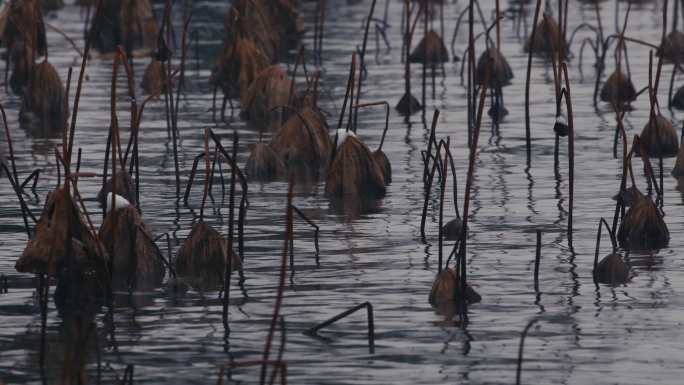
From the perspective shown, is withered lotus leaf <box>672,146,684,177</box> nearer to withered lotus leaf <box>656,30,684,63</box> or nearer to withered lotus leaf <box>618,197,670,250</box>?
withered lotus leaf <box>618,197,670,250</box>

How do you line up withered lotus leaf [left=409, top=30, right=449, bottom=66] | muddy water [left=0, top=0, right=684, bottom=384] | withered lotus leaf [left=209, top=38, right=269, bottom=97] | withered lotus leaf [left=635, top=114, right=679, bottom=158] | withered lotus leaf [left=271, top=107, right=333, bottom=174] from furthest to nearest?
1. withered lotus leaf [left=409, top=30, right=449, bottom=66]
2. withered lotus leaf [left=209, top=38, right=269, bottom=97]
3. withered lotus leaf [left=635, top=114, right=679, bottom=158]
4. withered lotus leaf [left=271, top=107, right=333, bottom=174]
5. muddy water [left=0, top=0, right=684, bottom=384]

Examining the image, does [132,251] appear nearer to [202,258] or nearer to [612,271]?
[202,258]

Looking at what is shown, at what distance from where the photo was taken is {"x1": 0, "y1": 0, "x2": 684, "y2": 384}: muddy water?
22.9 feet

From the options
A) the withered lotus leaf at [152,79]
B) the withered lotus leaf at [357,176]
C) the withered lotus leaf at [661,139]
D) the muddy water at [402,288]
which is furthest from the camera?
the withered lotus leaf at [152,79]

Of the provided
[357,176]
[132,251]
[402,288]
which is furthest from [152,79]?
[402,288]

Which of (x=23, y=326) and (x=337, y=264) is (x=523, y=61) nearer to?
(x=337, y=264)

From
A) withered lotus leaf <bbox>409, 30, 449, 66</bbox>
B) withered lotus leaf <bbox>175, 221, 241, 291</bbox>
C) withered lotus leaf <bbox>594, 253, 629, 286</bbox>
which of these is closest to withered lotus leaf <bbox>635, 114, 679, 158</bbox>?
withered lotus leaf <bbox>594, 253, 629, 286</bbox>

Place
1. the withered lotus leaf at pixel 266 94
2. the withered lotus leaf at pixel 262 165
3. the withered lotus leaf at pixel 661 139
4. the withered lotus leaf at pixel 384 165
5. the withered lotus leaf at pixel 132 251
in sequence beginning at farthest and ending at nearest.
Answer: the withered lotus leaf at pixel 266 94 → the withered lotus leaf at pixel 661 139 → the withered lotus leaf at pixel 262 165 → the withered lotus leaf at pixel 384 165 → the withered lotus leaf at pixel 132 251

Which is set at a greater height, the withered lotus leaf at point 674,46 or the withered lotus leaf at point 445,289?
the withered lotus leaf at point 445,289

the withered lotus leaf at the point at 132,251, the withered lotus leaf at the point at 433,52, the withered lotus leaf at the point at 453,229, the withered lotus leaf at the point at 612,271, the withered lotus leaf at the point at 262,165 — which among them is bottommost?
the withered lotus leaf at the point at 433,52

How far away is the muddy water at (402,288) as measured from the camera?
22.9 feet

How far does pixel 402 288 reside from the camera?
8.41 meters

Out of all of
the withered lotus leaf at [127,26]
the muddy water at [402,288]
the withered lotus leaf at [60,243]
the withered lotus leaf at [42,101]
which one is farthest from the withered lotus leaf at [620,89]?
the withered lotus leaf at [60,243]

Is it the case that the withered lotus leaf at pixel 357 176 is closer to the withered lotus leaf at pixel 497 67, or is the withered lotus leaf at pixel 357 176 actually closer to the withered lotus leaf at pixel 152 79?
the withered lotus leaf at pixel 497 67
